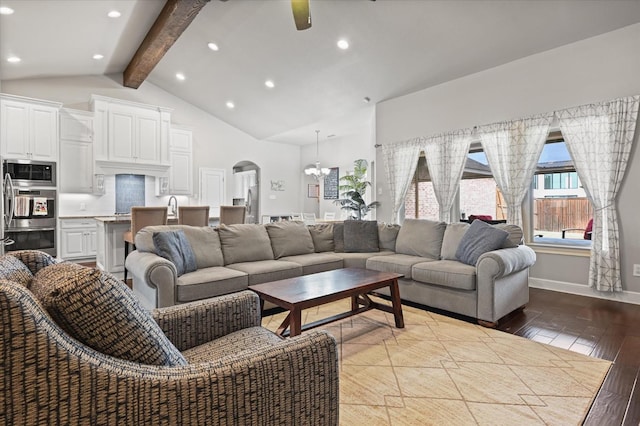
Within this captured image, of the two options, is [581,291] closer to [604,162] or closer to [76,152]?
[604,162]

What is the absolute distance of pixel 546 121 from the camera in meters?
4.47

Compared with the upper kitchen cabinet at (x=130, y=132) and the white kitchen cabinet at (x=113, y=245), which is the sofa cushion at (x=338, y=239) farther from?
the upper kitchen cabinet at (x=130, y=132)

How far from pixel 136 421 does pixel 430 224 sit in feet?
12.8

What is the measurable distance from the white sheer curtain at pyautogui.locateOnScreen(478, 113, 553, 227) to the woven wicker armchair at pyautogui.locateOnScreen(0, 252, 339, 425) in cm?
446

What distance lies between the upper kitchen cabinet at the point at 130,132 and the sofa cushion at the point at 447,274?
585 centimetres

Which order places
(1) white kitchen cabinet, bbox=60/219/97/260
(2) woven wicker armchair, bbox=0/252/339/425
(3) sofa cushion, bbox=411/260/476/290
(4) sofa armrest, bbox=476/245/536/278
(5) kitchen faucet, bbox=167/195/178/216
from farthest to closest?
(5) kitchen faucet, bbox=167/195/178/216, (1) white kitchen cabinet, bbox=60/219/97/260, (3) sofa cushion, bbox=411/260/476/290, (4) sofa armrest, bbox=476/245/536/278, (2) woven wicker armchair, bbox=0/252/339/425

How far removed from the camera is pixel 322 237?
472 cm

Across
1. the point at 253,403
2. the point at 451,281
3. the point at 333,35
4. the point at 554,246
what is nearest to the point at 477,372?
the point at 451,281

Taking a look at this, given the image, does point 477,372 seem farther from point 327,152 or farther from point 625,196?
point 327,152

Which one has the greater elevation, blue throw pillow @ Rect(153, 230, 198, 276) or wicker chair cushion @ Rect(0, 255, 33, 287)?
wicker chair cushion @ Rect(0, 255, 33, 287)

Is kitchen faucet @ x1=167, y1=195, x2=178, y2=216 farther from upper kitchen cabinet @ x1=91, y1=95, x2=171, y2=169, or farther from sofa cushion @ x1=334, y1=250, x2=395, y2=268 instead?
sofa cushion @ x1=334, y1=250, x2=395, y2=268

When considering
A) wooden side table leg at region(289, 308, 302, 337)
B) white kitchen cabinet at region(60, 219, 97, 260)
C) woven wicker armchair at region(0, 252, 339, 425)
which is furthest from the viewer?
white kitchen cabinet at region(60, 219, 97, 260)

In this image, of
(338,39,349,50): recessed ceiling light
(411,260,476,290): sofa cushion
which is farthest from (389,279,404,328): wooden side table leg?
(338,39,349,50): recessed ceiling light

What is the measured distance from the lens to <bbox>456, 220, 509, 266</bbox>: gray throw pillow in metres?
3.42
